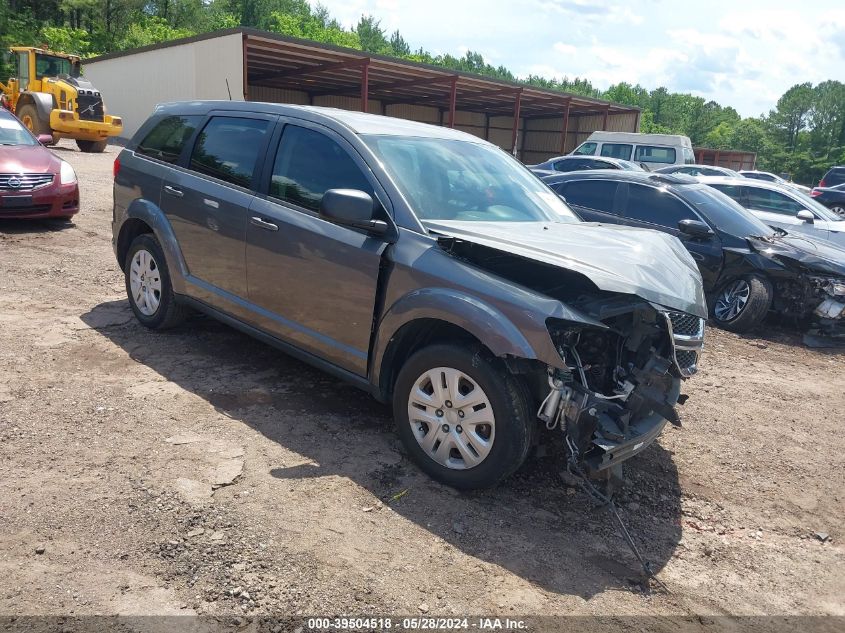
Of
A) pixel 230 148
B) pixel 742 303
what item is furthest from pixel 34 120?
pixel 742 303

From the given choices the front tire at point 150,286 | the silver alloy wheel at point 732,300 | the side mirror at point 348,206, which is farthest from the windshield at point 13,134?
the silver alloy wheel at point 732,300

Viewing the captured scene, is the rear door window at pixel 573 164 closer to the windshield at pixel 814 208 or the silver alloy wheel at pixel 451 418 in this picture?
the windshield at pixel 814 208

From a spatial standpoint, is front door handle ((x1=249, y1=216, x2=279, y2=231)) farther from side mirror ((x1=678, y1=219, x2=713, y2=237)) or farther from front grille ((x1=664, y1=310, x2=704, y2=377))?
side mirror ((x1=678, y1=219, x2=713, y2=237))

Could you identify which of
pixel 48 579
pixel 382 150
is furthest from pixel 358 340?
pixel 48 579

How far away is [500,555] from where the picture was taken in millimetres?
3078

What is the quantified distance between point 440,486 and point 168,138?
375 cm

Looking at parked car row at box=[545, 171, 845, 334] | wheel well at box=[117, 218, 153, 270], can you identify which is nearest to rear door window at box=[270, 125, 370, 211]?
wheel well at box=[117, 218, 153, 270]

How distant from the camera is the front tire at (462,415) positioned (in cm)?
329

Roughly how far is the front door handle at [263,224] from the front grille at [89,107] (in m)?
18.4

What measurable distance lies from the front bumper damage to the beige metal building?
43.4ft

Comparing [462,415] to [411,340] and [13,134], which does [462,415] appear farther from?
[13,134]

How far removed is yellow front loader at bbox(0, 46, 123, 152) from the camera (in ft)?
61.6

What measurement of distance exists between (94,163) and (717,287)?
16.4 metres

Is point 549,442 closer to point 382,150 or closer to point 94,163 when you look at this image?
point 382,150
